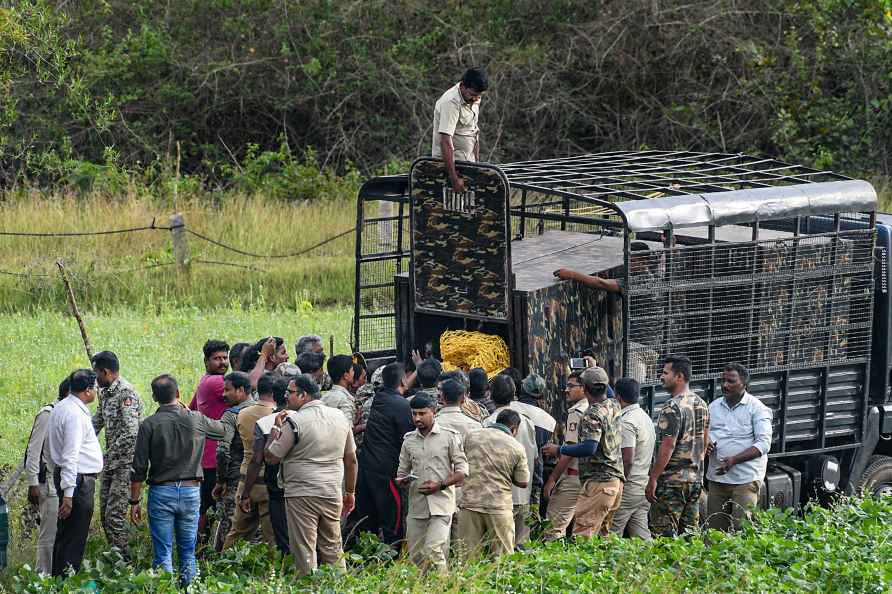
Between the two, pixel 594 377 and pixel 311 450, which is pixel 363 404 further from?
pixel 594 377

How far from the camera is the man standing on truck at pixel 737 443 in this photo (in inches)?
375

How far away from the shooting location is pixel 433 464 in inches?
335

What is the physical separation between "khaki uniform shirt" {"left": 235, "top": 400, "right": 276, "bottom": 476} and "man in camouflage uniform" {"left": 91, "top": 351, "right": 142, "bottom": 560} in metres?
0.73

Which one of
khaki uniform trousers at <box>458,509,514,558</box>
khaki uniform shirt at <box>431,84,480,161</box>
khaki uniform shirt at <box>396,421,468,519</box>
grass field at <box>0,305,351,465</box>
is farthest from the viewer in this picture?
grass field at <box>0,305,351,465</box>

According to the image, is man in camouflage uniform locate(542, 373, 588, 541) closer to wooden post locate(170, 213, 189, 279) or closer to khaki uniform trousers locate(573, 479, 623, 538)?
khaki uniform trousers locate(573, 479, 623, 538)

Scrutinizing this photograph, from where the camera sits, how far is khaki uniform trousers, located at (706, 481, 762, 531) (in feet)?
31.7

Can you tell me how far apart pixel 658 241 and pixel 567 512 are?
120 inches

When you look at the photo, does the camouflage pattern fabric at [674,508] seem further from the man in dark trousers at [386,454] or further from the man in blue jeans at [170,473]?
the man in blue jeans at [170,473]

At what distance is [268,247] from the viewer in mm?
18953

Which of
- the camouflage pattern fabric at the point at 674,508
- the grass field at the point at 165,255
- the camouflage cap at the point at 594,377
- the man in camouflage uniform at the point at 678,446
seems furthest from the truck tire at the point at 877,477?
the grass field at the point at 165,255

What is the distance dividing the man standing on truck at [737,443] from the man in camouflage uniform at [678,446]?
1.01ft

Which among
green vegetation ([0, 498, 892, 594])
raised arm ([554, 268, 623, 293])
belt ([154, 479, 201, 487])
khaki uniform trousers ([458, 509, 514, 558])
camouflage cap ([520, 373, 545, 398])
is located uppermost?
raised arm ([554, 268, 623, 293])

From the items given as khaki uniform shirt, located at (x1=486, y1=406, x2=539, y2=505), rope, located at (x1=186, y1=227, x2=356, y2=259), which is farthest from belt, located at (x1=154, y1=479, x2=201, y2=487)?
rope, located at (x1=186, y1=227, x2=356, y2=259)

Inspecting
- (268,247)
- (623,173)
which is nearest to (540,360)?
(623,173)
